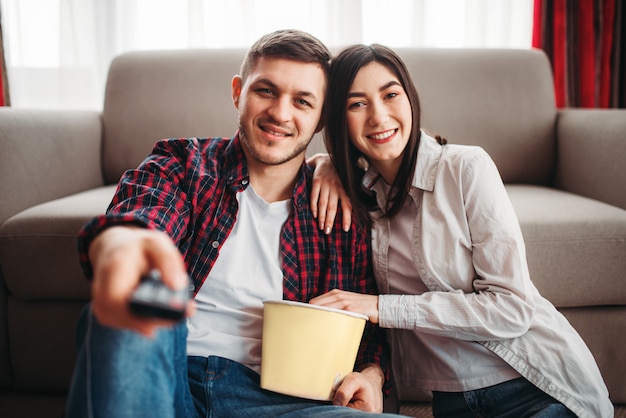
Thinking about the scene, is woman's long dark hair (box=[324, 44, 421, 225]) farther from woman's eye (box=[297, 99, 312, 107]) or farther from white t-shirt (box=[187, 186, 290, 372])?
white t-shirt (box=[187, 186, 290, 372])

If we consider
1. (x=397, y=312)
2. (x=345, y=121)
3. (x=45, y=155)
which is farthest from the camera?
(x=45, y=155)

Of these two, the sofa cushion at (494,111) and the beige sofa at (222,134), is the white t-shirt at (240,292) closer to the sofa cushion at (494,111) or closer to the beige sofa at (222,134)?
the beige sofa at (222,134)

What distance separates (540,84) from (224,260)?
1.37 meters

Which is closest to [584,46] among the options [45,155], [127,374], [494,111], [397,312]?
[494,111]

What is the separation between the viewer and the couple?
852 mm

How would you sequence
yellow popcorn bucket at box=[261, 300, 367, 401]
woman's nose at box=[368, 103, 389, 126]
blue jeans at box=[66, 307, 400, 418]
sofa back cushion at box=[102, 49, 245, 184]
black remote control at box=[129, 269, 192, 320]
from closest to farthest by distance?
black remote control at box=[129, 269, 192, 320] < blue jeans at box=[66, 307, 400, 418] < yellow popcorn bucket at box=[261, 300, 367, 401] < woman's nose at box=[368, 103, 389, 126] < sofa back cushion at box=[102, 49, 245, 184]

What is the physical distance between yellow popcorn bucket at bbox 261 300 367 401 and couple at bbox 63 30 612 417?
0.04 metres

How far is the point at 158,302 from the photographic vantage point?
1.29 feet

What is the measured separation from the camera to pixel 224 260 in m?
0.93

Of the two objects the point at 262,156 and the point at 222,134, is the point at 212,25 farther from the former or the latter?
the point at 262,156

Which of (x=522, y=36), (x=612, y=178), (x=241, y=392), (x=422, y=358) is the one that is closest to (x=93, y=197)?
(x=241, y=392)

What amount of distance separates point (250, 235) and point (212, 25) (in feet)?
5.15

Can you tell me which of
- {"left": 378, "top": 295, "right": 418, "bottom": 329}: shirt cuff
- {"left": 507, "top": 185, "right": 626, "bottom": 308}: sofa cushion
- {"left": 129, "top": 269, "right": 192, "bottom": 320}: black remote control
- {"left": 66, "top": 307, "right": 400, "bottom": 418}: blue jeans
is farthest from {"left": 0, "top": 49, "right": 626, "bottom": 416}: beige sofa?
{"left": 129, "top": 269, "right": 192, "bottom": 320}: black remote control

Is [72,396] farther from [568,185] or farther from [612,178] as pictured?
[568,185]
